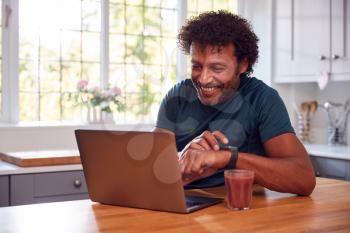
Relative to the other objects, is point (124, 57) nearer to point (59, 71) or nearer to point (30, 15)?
point (59, 71)

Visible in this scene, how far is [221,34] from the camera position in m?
1.85

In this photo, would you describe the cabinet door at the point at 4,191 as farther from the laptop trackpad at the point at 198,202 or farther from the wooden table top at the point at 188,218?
the laptop trackpad at the point at 198,202

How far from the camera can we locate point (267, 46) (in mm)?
4203

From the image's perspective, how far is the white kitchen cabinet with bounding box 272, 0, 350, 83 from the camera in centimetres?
346

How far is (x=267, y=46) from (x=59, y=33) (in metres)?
1.65

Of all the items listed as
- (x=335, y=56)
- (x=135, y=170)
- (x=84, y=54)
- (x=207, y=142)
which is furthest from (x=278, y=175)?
(x=84, y=54)

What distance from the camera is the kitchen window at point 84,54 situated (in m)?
3.62

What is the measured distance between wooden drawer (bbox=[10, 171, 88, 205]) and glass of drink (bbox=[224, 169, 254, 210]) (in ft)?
4.93

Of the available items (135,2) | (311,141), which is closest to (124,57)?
(135,2)

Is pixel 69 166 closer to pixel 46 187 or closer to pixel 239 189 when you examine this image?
pixel 46 187

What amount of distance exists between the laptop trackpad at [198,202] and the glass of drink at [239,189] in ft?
0.22

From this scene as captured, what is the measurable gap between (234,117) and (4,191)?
1258mm

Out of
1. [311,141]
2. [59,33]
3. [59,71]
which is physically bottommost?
[311,141]

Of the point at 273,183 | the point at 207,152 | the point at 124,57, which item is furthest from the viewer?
the point at 124,57
